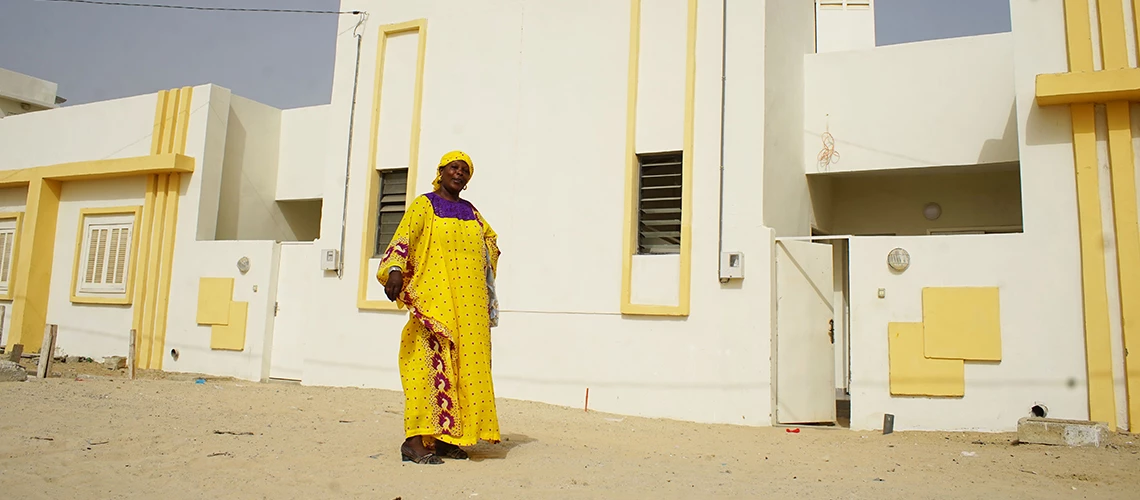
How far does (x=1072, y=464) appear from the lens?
17.7 feet

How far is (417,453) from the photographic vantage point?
4730 millimetres

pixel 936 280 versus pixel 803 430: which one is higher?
pixel 936 280

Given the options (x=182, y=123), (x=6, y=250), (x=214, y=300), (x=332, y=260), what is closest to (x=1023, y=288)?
(x=332, y=260)

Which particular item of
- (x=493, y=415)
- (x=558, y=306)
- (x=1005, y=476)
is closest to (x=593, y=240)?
(x=558, y=306)

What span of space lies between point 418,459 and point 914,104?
6.96 metres

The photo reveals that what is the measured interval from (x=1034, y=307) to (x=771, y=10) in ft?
12.4

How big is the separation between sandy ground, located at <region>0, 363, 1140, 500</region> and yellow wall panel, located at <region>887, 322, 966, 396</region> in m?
0.43

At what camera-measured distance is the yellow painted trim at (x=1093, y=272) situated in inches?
261

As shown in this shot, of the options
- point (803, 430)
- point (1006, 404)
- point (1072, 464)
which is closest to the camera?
point (1072, 464)

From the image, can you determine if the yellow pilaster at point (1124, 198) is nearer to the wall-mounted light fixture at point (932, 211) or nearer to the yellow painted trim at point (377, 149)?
the wall-mounted light fixture at point (932, 211)

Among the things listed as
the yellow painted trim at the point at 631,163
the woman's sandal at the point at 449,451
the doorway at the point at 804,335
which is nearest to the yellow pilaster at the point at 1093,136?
the doorway at the point at 804,335

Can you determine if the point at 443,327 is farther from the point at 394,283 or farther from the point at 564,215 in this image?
the point at 564,215

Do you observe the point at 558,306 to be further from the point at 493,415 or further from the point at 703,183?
the point at 493,415

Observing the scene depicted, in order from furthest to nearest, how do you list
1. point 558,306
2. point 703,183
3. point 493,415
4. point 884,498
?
1. point 558,306
2. point 703,183
3. point 493,415
4. point 884,498
